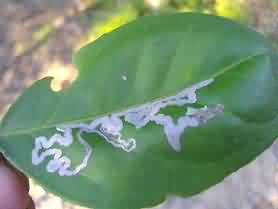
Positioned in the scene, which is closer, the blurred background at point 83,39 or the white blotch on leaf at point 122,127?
the white blotch on leaf at point 122,127

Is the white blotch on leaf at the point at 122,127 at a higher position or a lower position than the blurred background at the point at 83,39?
higher

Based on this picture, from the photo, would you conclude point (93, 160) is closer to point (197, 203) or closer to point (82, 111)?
point (82, 111)

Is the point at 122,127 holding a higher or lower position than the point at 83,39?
higher

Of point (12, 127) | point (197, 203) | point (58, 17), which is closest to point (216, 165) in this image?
point (12, 127)

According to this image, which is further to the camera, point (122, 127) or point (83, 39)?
point (83, 39)
